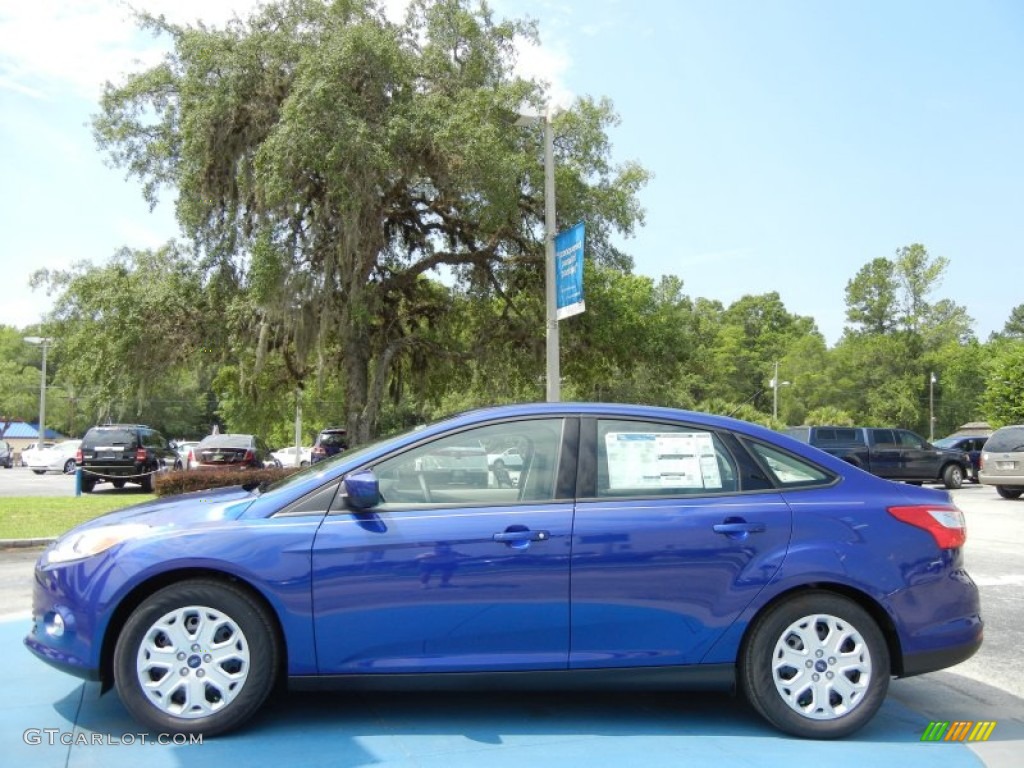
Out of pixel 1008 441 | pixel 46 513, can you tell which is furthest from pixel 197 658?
pixel 1008 441

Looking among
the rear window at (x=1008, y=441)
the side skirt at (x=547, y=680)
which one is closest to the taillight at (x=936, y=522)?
the side skirt at (x=547, y=680)

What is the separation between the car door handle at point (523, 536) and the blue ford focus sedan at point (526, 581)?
15 mm

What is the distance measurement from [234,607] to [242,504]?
0.52 metres

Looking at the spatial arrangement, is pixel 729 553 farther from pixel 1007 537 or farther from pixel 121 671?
pixel 1007 537

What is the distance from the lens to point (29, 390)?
249 feet

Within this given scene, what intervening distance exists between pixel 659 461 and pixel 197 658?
240cm

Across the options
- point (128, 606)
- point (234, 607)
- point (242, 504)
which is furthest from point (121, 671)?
point (242, 504)

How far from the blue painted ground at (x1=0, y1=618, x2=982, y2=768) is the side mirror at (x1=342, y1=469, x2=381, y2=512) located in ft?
3.64

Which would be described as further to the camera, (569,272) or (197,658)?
(569,272)

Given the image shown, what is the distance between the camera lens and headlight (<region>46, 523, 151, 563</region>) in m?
4.00

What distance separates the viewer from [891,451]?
24906 mm

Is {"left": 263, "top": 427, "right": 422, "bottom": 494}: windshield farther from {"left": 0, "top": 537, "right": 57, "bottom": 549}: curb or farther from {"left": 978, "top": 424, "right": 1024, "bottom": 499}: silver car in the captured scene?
{"left": 978, "top": 424, "right": 1024, "bottom": 499}: silver car

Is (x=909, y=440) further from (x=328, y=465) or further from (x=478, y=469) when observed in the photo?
(x=328, y=465)

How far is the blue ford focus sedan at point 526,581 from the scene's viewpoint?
3895mm
